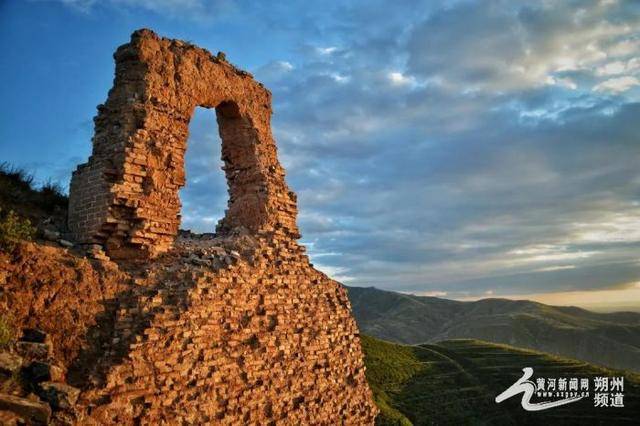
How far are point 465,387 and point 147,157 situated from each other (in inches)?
881

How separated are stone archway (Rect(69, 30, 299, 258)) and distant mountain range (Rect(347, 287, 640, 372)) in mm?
60294

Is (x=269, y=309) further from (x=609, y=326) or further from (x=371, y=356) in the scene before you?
(x=609, y=326)

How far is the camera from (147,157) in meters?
7.39

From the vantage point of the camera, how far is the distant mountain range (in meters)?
60.8

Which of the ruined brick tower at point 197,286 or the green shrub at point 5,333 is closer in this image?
the green shrub at point 5,333

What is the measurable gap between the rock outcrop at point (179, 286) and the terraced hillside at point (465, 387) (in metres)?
9.33

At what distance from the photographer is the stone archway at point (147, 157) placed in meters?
7.13

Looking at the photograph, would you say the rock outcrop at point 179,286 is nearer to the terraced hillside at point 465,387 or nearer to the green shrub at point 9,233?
the green shrub at point 9,233

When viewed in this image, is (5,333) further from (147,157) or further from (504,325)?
(504,325)

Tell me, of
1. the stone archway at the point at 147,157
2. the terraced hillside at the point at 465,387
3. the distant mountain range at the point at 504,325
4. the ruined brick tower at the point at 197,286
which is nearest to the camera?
the ruined brick tower at the point at 197,286

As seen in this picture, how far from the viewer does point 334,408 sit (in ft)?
27.2

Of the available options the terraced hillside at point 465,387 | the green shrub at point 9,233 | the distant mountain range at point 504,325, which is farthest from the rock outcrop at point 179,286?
the distant mountain range at point 504,325

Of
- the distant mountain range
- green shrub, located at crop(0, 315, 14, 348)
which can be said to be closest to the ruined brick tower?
green shrub, located at crop(0, 315, 14, 348)

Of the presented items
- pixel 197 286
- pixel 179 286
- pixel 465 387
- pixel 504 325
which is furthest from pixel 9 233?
pixel 504 325
